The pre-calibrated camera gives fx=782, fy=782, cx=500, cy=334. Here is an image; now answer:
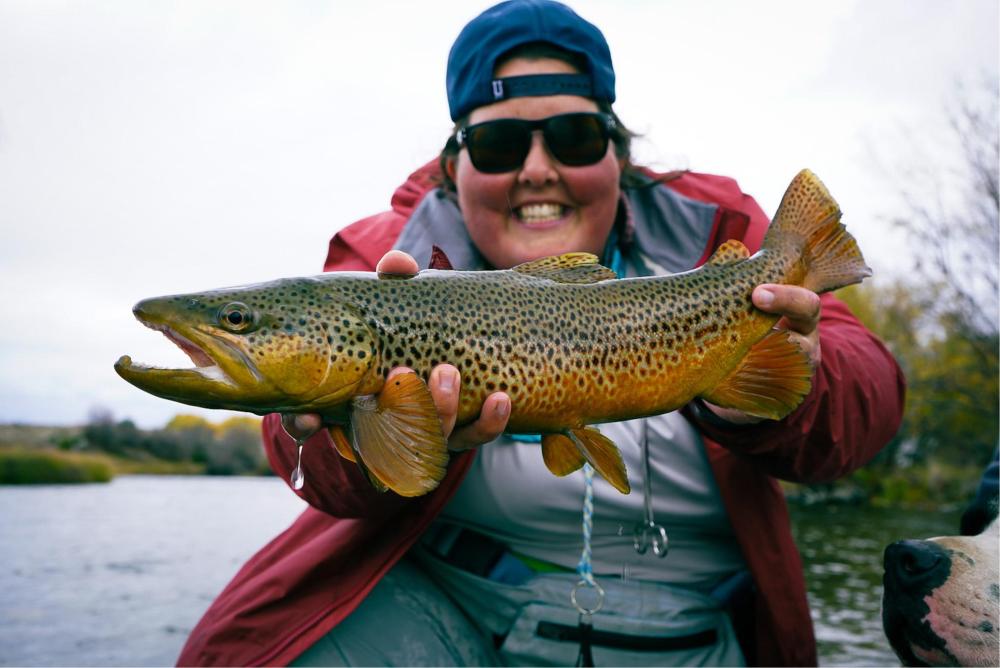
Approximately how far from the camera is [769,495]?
3.75 meters

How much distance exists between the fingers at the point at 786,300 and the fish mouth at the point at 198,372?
1502mm

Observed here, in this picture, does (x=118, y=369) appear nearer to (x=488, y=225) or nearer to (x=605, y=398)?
(x=605, y=398)

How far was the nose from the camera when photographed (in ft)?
11.7

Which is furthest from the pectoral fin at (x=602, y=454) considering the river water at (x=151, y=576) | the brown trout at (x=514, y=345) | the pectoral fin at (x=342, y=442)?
the river water at (x=151, y=576)

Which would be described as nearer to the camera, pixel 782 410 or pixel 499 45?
pixel 782 410

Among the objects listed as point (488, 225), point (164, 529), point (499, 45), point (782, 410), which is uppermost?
point (499, 45)

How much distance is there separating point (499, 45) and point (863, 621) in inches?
348

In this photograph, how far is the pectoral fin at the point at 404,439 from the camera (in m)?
2.05

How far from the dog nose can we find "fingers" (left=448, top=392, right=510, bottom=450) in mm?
1674

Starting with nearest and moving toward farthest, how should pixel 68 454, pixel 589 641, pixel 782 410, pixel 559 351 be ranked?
1. pixel 559 351
2. pixel 782 410
3. pixel 589 641
4. pixel 68 454

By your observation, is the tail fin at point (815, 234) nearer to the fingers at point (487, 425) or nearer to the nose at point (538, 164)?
the fingers at point (487, 425)

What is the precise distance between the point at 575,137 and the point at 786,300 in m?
1.50

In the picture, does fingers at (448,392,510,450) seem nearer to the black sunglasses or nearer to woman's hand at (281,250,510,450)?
woman's hand at (281,250,510,450)

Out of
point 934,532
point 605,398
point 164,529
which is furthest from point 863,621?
point 164,529
